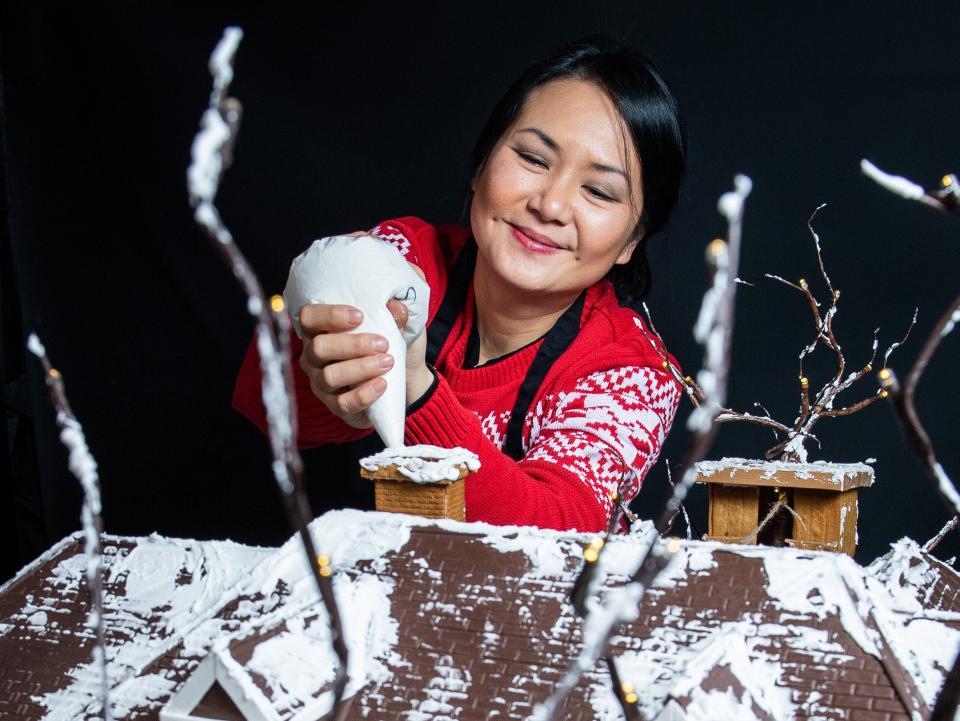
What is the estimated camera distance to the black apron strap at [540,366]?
1.49 m

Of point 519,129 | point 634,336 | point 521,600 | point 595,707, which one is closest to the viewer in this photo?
point 595,707

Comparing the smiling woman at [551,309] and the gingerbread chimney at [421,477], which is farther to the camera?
the smiling woman at [551,309]

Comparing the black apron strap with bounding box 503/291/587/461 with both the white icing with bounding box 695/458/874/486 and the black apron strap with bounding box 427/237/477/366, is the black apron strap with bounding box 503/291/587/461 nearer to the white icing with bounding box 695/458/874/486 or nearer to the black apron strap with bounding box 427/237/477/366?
the black apron strap with bounding box 427/237/477/366

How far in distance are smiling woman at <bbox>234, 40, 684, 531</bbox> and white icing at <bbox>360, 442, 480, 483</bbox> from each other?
127 millimetres

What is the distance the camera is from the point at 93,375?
2.19 metres

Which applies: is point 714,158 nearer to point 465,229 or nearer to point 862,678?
point 465,229

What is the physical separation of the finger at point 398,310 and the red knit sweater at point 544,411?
239 mm

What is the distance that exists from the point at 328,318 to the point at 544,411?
59 cm

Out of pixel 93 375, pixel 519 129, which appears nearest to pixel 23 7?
pixel 93 375

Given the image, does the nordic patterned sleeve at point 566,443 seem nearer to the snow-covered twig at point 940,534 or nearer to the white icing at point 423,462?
the white icing at point 423,462

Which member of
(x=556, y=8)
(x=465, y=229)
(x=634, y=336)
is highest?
(x=556, y=8)

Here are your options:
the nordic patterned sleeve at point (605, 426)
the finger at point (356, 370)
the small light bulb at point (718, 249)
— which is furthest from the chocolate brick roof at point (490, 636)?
the small light bulb at point (718, 249)

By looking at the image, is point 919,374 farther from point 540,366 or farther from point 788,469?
point 540,366

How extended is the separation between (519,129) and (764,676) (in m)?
0.82
